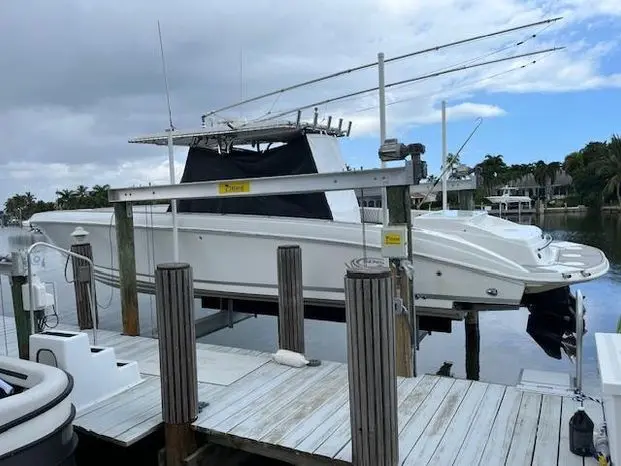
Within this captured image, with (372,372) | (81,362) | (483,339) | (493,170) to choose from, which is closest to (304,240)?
(81,362)

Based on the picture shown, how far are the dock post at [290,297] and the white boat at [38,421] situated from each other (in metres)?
2.21

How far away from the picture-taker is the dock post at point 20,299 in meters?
4.42

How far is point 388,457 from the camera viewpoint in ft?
9.92

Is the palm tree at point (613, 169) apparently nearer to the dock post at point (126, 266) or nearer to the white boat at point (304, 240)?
the white boat at point (304, 240)

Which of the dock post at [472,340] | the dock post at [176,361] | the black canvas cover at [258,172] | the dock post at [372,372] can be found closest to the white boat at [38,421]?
the dock post at [176,361]

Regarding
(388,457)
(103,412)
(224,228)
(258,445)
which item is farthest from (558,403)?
(224,228)

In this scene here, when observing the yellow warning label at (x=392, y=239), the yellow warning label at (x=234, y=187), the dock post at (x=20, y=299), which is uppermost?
the yellow warning label at (x=234, y=187)

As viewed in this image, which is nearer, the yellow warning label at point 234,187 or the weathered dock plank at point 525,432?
the weathered dock plank at point 525,432

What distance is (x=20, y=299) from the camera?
14.6 ft

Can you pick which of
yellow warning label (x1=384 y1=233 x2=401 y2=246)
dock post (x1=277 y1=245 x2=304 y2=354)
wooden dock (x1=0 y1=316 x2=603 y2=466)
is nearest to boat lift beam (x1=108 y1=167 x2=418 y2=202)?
yellow warning label (x1=384 y1=233 x2=401 y2=246)

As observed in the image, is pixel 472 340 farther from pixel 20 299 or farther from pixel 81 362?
pixel 20 299

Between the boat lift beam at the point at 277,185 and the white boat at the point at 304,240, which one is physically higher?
the boat lift beam at the point at 277,185

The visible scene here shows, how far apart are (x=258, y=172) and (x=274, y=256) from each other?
135cm

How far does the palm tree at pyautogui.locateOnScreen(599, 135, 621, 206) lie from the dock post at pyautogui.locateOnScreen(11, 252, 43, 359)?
172 ft
